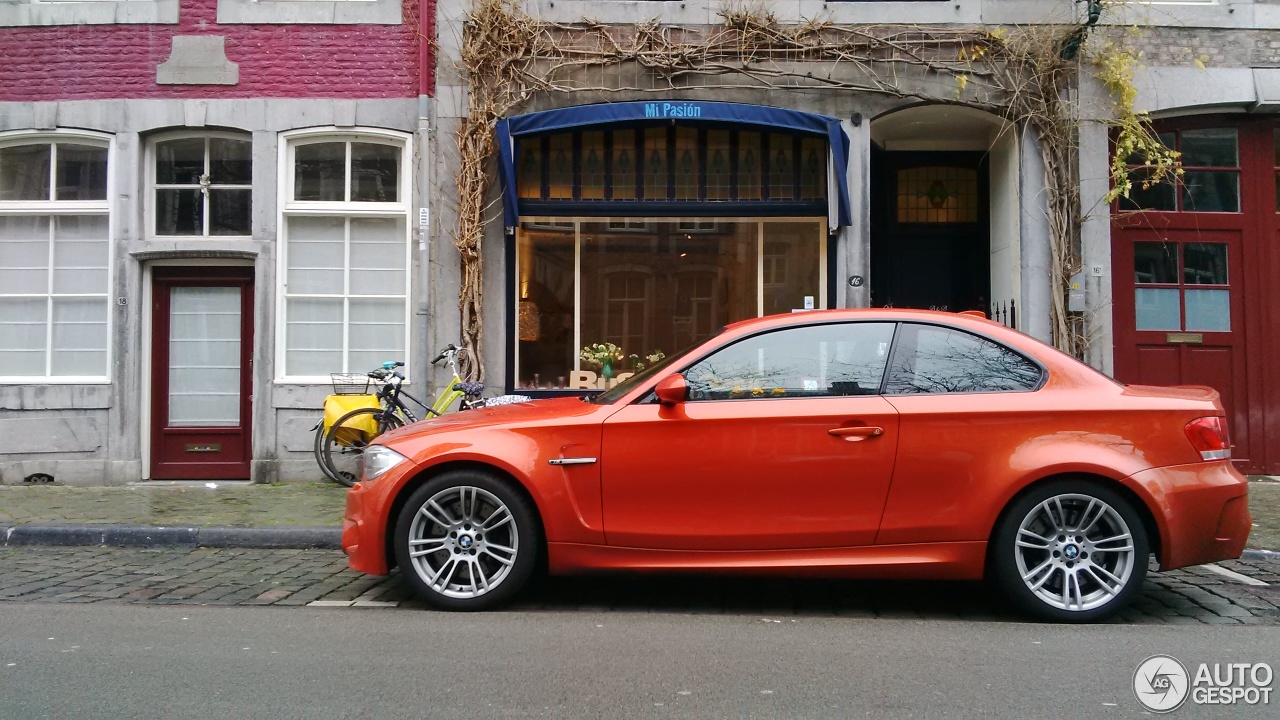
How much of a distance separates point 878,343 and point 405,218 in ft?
21.6

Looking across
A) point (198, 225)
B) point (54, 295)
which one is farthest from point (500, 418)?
point (54, 295)

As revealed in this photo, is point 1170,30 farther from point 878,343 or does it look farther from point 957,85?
point 878,343

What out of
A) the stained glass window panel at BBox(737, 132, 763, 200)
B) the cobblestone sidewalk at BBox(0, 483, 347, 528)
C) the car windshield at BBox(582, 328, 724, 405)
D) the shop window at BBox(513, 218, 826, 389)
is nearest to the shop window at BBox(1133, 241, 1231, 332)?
the shop window at BBox(513, 218, 826, 389)

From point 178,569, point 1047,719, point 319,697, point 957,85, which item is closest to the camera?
point 1047,719

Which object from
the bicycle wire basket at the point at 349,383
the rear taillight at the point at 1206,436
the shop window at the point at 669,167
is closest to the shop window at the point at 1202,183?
the shop window at the point at 669,167

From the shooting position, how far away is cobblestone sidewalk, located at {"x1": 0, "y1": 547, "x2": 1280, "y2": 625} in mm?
5375

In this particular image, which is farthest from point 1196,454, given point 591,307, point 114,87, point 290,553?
point 114,87

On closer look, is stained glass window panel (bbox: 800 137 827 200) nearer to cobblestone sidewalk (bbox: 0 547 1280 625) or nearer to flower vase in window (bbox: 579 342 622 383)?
flower vase in window (bbox: 579 342 622 383)

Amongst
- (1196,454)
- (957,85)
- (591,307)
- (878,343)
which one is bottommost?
(1196,454)

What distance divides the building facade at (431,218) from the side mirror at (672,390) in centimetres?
547

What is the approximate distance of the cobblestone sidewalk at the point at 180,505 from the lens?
7789mm

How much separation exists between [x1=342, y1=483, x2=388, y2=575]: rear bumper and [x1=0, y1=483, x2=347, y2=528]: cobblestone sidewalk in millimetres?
2360

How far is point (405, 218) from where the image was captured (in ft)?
34.6

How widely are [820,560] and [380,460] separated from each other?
234 cm
